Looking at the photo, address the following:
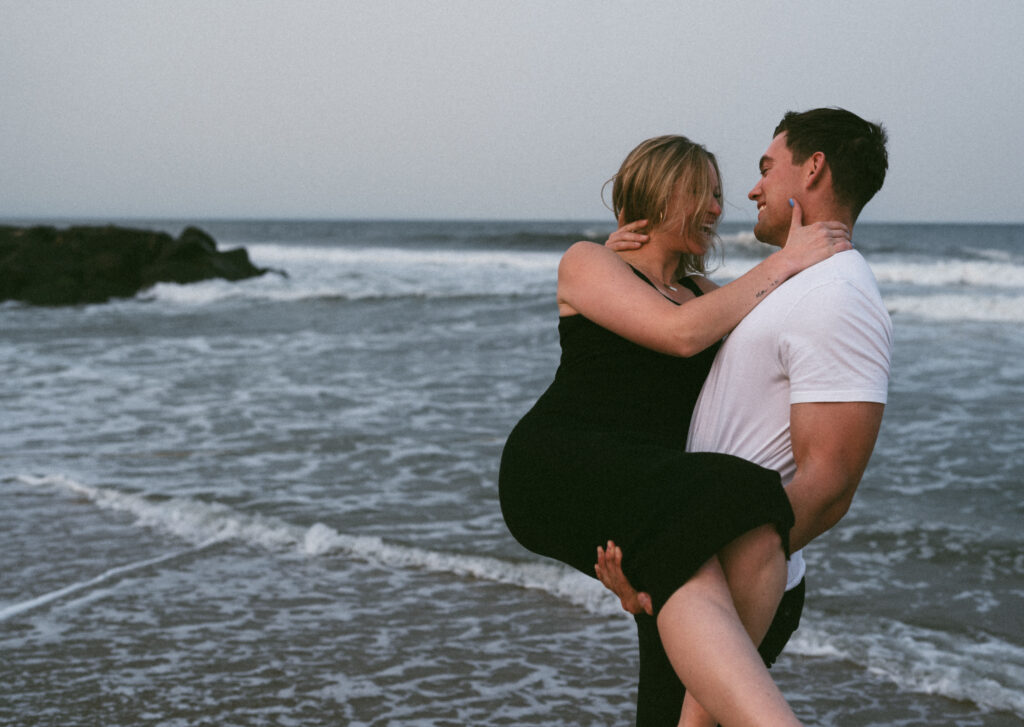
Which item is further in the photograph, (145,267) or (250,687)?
(145,267)

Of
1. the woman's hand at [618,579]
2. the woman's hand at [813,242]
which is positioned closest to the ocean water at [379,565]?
the woman's hand at [618,579]

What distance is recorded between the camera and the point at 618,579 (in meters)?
2.17

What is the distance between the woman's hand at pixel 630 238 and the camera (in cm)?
249

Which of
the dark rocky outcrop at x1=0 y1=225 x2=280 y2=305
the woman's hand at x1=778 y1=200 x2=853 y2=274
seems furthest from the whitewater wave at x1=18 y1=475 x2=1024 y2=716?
the dark rocky outcrop at x1=0 y1=225 x2=280 y2=305

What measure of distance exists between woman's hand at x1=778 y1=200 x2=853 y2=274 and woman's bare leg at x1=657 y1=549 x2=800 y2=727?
2.30 ft

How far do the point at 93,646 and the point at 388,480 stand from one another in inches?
116

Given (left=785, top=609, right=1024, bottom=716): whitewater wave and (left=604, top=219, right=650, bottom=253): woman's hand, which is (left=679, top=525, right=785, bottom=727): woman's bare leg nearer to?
(left=604, top=219, right=650, bottom=253): woman's hand

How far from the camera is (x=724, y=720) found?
1916 mm

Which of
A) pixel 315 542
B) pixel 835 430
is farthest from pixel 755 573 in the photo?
pixel 315 542

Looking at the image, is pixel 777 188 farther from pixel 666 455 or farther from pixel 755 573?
pixel 755 573

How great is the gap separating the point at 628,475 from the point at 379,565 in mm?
3635

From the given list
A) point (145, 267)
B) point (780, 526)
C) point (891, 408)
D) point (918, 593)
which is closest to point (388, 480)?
point (918, 593)

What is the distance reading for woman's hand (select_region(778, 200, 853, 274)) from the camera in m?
2.28

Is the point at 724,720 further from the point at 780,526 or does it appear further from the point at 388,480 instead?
the point at 388,480
